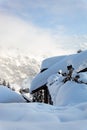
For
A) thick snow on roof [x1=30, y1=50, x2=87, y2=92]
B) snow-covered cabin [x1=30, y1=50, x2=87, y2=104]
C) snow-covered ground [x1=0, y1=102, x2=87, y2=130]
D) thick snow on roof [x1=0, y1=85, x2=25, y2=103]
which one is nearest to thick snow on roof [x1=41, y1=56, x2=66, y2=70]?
snow-covered cabin [x1=30, y1=50, x2=87, y2=104]

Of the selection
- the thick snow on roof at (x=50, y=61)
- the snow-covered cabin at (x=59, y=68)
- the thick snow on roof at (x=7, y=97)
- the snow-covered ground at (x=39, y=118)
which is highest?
the thick snow on roof at (x=50, y=61)

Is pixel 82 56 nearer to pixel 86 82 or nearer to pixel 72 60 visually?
pixel 72 60

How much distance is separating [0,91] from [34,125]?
30.4 feet

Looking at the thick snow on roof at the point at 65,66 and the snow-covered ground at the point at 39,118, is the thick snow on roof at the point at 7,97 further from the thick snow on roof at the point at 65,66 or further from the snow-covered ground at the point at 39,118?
the thick snow on roof at the point at 65,66

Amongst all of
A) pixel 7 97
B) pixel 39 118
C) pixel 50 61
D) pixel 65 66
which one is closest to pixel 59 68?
pixel 65 66

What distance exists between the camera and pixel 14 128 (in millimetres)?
4254

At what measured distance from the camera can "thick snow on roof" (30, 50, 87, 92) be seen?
2388 cm

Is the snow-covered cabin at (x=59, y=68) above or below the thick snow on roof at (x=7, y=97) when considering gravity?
above

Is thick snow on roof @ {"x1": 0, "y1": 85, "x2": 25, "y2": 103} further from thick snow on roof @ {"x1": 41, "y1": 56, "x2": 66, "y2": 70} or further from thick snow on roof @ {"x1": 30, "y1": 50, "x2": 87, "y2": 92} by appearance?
thick snow on roof @ {"x1": 41, "y1": 56, "x2": 66, "y2": 70}

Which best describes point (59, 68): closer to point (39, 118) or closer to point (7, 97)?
point (7, 97)

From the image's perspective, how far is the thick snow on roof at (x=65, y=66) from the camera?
940 inches

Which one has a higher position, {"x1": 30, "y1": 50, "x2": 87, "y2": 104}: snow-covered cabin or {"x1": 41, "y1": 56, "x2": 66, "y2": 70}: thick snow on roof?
{"x1": 41, "y1": 56, "x2": 66, "y2": 70}: thick snow on roof

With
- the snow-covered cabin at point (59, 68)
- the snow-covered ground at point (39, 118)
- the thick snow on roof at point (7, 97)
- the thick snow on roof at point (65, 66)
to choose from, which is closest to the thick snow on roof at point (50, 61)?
the snow-covered cabin at point (59, 68)

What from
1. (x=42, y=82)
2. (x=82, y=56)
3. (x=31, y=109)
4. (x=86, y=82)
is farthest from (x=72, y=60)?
(x=31, y=109)
